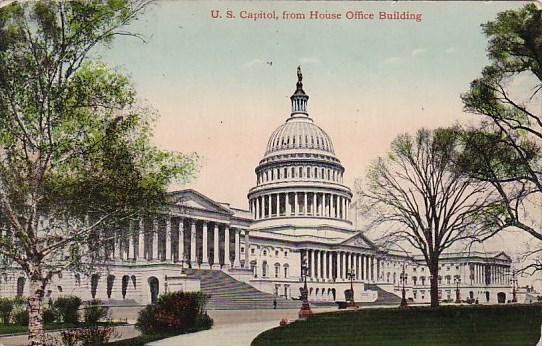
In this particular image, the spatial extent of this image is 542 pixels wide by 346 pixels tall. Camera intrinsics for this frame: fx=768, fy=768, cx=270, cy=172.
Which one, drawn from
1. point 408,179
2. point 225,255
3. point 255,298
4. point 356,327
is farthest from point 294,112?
point 225,255

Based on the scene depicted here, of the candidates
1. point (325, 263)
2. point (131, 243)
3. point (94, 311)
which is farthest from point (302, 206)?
point (94, 311)

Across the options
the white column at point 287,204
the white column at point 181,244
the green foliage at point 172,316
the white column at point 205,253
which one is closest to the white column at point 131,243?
the green foliage at point 172,316

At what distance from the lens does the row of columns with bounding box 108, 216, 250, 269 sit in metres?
19.4

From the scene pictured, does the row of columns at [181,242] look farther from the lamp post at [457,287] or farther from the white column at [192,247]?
the lamp post at [457,287]

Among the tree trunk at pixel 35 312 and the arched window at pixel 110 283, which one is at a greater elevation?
the arched window at pixel 110 283

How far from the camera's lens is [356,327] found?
17969 mm

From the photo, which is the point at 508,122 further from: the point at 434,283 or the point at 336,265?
the point at 336,265

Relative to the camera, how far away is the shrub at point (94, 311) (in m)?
18.0

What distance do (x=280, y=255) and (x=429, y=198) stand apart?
19567 millimetres

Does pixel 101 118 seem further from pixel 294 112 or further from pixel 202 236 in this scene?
pixel 202 236

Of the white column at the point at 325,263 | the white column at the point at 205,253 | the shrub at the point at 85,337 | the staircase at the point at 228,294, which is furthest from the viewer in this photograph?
the white column at the point at 325,263

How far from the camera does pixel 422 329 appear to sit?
18.0 meters

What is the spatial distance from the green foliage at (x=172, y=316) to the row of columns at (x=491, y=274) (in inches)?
321

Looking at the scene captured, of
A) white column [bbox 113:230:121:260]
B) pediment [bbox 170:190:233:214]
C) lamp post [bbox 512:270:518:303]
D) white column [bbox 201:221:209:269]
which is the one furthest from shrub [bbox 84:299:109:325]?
lamp post [bbox 512:270:518:303]
